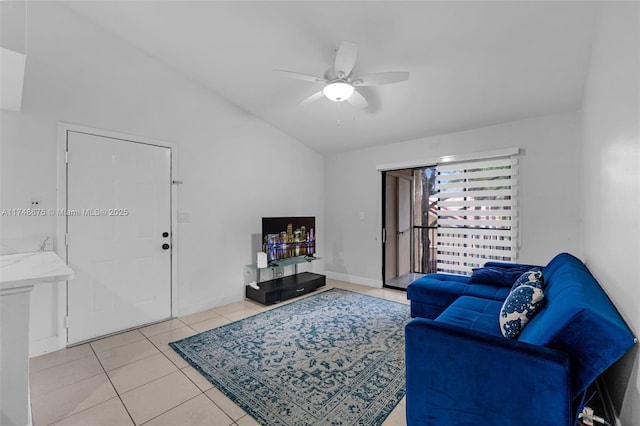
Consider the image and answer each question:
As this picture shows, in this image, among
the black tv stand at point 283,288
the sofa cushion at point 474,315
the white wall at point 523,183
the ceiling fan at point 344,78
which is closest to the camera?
the sofa cushion at point 474,315

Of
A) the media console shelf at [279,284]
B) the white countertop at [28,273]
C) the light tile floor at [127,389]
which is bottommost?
the light tile floor at [127,389]

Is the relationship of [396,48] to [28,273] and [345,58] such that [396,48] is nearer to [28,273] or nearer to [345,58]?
[345,58]

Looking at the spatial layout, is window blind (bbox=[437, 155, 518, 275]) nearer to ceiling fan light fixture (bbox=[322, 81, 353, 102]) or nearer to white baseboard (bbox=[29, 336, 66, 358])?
ceiling fan light fixture (bbox=[322, 81, 353, 102])

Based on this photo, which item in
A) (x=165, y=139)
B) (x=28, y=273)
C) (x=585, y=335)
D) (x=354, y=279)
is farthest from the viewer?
(x=354, y=279)

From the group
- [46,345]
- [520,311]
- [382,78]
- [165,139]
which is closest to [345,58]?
[382,78]

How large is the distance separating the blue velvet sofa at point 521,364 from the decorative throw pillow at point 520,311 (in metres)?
0.04

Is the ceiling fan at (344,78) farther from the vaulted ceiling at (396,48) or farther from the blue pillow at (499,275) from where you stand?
the blue pillow at (499,275)

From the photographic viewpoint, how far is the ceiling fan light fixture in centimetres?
251

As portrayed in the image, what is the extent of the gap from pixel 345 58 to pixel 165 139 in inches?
94.7

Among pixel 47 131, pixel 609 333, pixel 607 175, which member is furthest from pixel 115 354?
pixel 607 175

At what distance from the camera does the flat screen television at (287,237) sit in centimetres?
418

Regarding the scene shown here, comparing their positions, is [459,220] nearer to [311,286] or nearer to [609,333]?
[311,286]

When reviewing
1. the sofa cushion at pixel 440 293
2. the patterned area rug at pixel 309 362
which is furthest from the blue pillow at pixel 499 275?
the patterned area rug at pixel 309 362

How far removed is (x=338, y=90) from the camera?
2.55 meters
